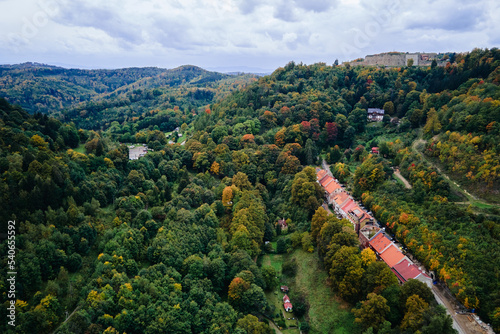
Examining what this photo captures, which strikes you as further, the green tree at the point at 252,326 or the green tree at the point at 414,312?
the green tree at the point at 252,326

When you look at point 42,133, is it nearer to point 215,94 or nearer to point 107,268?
point 107,268

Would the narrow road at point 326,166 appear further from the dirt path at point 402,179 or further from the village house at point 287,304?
the village house at point 287,304

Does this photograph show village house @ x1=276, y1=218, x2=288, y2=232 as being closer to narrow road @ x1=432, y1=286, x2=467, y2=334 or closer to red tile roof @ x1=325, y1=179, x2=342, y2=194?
red tile roof @ x1=325, y1=179, x2=342, y2=194

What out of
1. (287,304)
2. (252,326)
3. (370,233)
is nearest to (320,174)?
(370,233)

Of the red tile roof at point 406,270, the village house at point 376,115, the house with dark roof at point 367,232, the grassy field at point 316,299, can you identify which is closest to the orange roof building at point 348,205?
the house with dark roof at point 367,232

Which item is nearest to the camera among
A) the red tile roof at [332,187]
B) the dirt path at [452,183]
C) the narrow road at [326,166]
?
the dirt path at [452,183]

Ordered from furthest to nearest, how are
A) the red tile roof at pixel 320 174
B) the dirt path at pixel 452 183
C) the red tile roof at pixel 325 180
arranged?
the red tile roof at pixel 320 174 → the red tile roof at pixel 325 180 → the dirt path at pixel 452 183

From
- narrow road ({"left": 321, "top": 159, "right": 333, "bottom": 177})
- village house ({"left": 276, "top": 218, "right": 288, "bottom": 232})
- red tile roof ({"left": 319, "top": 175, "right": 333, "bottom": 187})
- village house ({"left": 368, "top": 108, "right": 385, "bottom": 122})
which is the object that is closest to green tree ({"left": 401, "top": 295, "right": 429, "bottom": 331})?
village house ({"left": 276, "top": 218, "right": 288, "bottom": 232})

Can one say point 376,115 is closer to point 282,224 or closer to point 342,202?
point 342,202
